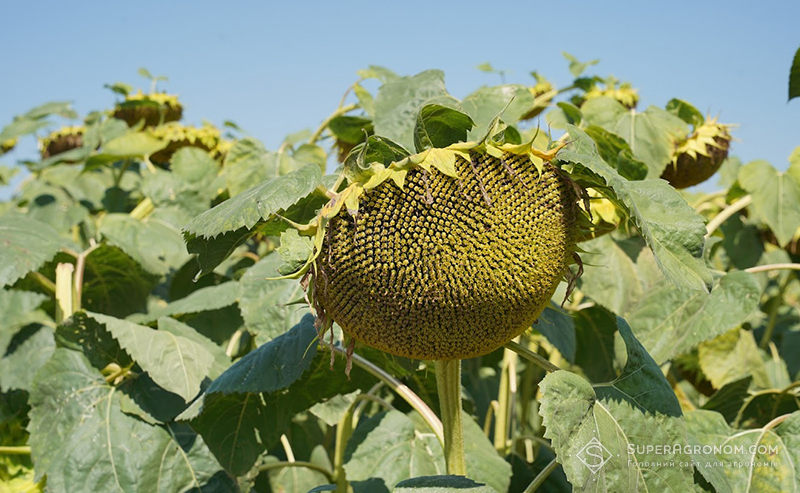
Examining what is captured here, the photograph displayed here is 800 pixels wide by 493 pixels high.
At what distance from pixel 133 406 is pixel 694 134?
207cm

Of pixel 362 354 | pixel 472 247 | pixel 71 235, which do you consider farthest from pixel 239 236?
pixel 71 235

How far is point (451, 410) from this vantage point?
1.68 meters

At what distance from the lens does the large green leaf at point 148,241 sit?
3170 millimetres

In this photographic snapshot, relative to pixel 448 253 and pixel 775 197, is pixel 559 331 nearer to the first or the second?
pixel 448 253

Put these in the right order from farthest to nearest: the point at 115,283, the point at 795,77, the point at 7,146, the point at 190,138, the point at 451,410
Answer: the point at 7,146 → the point at 190,138 → the point at 115,283 → the point at 795,77 → the point at 451,410

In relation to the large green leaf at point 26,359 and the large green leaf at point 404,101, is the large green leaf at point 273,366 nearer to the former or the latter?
the large green leaf at point 404,101

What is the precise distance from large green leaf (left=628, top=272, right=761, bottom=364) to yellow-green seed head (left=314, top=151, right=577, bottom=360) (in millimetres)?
1094

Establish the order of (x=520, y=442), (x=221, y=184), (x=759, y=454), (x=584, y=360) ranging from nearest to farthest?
(x=759, y=454) → (x=520, y=442) → (x=584, y=360) → (x=221, y=184)

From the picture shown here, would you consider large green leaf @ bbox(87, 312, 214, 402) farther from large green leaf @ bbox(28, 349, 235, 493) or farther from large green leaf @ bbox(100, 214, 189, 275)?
large green leaf @ bbox(100, 214, 189, 275)

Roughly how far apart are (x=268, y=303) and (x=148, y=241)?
1.22m

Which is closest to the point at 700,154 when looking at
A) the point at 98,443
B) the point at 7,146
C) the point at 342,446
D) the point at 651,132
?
the point at 651,132

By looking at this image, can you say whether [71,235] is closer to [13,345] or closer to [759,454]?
[13,345]

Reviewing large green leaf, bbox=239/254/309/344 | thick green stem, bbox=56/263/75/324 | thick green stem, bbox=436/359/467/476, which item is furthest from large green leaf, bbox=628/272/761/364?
thick green stem, bbox=56/263/75/324

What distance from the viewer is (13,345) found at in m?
3.07
